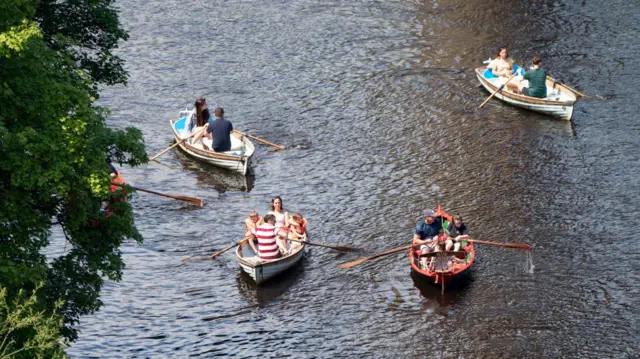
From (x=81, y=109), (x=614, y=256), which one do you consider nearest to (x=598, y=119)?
(x=614, y=256)

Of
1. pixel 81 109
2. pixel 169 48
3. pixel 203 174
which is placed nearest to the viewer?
pixel 81 109

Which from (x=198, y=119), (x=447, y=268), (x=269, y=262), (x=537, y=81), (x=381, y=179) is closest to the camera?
(x=447, y=268)

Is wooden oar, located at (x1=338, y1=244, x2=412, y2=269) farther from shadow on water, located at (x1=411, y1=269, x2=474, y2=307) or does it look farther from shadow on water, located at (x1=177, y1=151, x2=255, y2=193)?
shadow on water, located at (x1=177, y1=151, x2=255, y2=193)

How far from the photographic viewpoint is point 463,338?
23578 millimetres

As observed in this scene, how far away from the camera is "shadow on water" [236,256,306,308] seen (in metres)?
25.8

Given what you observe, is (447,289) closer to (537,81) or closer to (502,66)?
(537,81)

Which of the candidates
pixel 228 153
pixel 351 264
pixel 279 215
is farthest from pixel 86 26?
pixel 351 264

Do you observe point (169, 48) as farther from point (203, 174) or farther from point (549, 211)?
point (549, 211)

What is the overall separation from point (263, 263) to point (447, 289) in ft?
16.6

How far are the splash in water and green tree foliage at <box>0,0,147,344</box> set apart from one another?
1166 cm

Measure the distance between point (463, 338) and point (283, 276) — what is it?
571 cm

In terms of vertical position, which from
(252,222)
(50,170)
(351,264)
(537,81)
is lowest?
(351,264)

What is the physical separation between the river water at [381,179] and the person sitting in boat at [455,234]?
3.50 feet

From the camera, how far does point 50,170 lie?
1755cm
